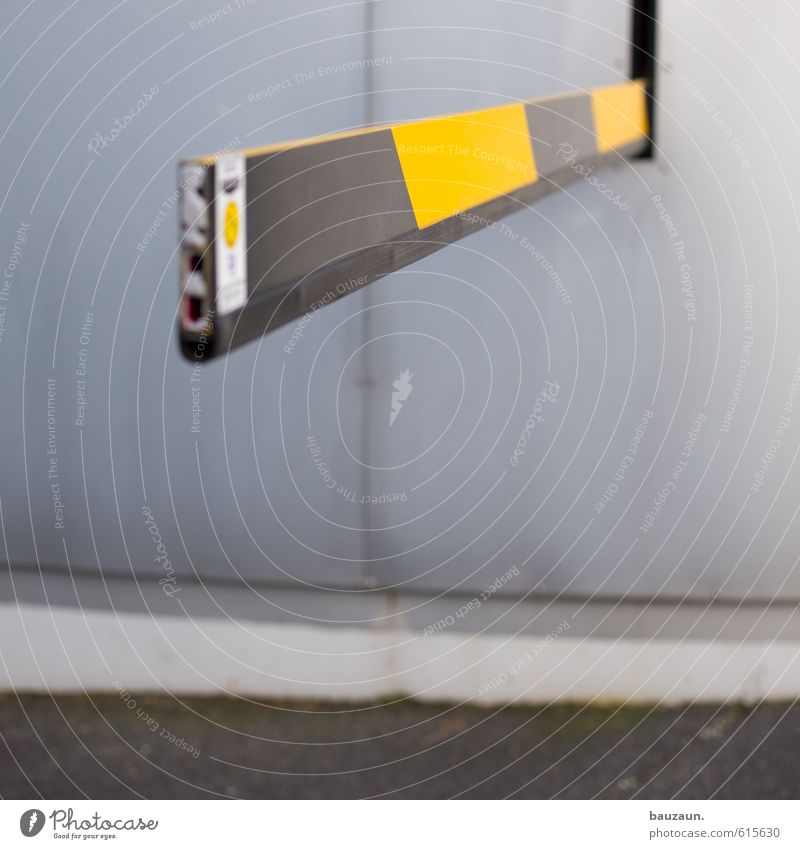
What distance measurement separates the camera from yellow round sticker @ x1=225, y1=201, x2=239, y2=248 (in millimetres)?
369

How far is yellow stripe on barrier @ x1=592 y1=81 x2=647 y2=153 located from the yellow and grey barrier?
0.08 meters

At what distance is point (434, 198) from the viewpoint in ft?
1.81

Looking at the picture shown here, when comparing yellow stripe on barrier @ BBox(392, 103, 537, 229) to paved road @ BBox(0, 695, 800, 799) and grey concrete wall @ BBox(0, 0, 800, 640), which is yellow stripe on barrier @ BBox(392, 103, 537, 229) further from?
paved road @ BBox(0, 695, 800, 799)

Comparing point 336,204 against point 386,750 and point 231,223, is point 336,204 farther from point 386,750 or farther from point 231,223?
point 386,750

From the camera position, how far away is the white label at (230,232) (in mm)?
364

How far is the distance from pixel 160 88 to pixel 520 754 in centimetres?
79

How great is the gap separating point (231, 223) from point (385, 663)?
839mm

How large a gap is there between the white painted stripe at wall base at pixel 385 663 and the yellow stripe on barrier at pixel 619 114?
1.79 ft

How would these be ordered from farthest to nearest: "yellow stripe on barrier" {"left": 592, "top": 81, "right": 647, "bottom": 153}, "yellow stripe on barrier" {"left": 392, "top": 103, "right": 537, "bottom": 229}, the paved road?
the paved road, "yellow stripe on barrier" {"left": 592, "top": 81, "right": 647, "bottom": 153}, "yellow stripe on barrier" {"left": 392, "top": 103, "right": 537, "bottom": 229}

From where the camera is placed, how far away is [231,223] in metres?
0.37

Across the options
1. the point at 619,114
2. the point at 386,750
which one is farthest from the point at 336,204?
the point at 386,750

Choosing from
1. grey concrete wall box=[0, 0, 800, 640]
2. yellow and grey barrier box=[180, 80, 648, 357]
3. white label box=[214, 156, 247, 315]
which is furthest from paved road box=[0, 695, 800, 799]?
white label box=[214, 156, 247, 315]

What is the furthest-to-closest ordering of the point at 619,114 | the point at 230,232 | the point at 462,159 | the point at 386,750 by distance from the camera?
the point at 386,750 < the point at 619,114 < the point at 462,159 < the point at 230,232
